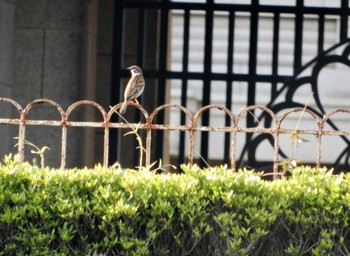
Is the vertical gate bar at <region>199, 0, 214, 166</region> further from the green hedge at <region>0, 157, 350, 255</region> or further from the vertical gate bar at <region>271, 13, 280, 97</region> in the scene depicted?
the green hedge at <region>0, 157, 350, 255</region>

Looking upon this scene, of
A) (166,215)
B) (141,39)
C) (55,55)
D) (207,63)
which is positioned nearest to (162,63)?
(141,39)

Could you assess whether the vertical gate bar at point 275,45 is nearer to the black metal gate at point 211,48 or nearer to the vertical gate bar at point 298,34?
the black metal gate at point 211,48

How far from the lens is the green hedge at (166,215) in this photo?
610 centimetres

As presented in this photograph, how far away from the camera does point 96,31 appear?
38.9 feet

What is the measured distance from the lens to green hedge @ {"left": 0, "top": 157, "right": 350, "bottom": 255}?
610cm

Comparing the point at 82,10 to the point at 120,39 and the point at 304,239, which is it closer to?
the point at 120,39

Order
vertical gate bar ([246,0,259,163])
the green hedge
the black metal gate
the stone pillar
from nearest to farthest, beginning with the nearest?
the green hedge → vertical gate bar ([246,0,259,163]) → the black metal gate → the stone pillar

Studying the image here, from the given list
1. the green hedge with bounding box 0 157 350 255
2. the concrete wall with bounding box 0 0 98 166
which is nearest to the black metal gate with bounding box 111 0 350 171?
the concrete wall with bounding box 0 0 98 166

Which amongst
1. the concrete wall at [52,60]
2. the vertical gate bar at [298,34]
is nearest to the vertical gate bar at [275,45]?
the vertical gate bar at [298,34]

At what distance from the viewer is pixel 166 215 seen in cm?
612

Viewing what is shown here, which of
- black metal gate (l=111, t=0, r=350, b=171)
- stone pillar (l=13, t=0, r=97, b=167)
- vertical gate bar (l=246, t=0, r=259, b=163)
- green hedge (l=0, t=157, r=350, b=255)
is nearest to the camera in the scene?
green hedge (l=0, t=157, r=350, b=255)

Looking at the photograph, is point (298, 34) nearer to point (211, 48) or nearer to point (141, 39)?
point (211, 48)

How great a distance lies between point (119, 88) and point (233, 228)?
5.24 m

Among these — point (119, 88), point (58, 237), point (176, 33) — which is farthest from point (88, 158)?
point (176, 33)
